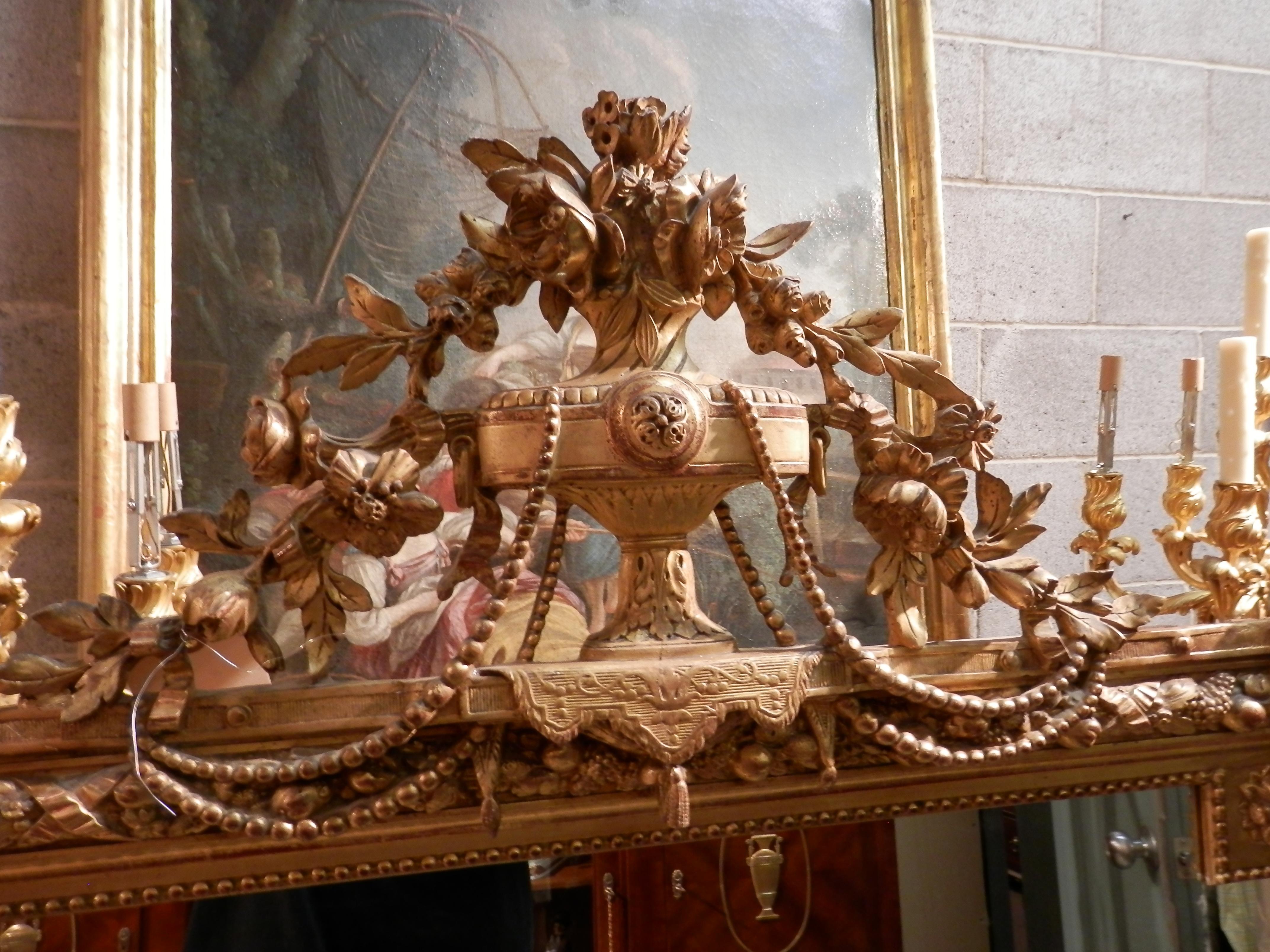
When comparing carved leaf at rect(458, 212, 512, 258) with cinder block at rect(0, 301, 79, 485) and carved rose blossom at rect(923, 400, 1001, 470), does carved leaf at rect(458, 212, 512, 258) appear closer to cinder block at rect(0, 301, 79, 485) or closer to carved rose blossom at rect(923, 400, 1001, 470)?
carved rose blossom at rect(923, 400, 1001, 470)

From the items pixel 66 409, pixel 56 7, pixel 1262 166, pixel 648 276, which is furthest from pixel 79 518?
→ pixel 1262 166

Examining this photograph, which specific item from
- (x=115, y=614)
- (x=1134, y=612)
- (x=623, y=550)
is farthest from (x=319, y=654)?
(x=1134, y=612)

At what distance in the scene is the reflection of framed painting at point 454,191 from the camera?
130 centimetres

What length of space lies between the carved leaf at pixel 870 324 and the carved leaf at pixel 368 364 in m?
0.40

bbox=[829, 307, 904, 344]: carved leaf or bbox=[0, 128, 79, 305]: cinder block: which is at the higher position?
bbox=[0, 128, 79, 305]: cinder block

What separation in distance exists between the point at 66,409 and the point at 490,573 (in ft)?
1.82

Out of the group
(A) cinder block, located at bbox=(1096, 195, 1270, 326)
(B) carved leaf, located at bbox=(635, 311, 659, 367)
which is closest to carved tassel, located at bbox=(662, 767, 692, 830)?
(B) carved leaf, located at bbox=(635, 311, 659, 367)

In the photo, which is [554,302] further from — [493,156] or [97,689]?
[97,689]

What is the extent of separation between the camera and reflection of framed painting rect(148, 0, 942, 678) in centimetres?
130

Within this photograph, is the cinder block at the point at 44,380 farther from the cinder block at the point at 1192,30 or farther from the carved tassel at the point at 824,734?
the cinder block at the point at 1192,30

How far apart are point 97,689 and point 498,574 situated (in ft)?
1.87

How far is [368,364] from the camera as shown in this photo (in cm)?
99

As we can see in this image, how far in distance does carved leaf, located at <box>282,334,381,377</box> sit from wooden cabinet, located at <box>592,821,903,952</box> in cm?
50

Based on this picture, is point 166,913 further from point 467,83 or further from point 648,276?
point 467,83
